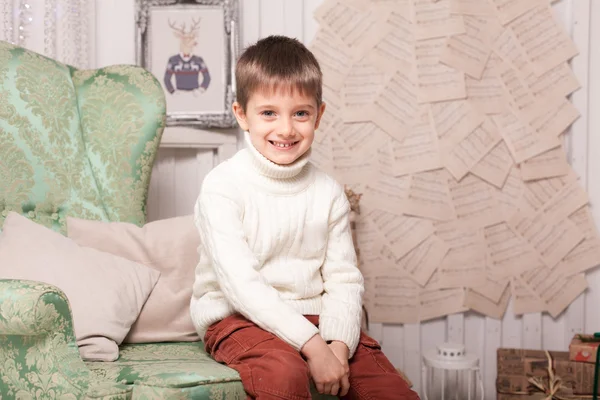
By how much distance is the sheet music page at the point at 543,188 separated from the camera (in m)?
2.67

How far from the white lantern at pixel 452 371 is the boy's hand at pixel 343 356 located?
0.78m

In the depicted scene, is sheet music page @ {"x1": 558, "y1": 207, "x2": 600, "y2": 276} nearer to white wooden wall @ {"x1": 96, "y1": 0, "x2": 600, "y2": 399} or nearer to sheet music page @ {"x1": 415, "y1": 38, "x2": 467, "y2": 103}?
white wooden wall @ {"x1": 96, "y1": 0, "x2": 600, "y2": 399}

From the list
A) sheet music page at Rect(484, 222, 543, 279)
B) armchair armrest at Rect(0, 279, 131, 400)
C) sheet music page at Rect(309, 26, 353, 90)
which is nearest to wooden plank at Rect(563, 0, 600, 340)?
sheet music page at Rect(484, 222, 543, 279)

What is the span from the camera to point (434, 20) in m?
2.62

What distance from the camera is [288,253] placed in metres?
1.73

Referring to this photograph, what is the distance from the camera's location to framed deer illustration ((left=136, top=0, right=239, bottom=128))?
2.56 meters

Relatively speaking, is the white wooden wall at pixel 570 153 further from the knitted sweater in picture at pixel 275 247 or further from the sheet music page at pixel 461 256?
the knitted sweater in picture at pixel 275 247

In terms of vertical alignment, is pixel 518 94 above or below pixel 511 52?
below

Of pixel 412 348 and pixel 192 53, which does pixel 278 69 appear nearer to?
pixel 192 53

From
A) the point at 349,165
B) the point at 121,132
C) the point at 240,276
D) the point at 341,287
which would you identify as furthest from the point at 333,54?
the point at 240,276

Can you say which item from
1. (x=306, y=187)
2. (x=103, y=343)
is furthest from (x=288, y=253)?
(x=103, y=343)

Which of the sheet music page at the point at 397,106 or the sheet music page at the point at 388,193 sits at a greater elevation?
the sheet music page at the point at 397,106

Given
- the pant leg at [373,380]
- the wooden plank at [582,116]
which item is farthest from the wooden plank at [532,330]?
the pant leg at [373,380]

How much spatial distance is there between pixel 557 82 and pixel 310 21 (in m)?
0.90
